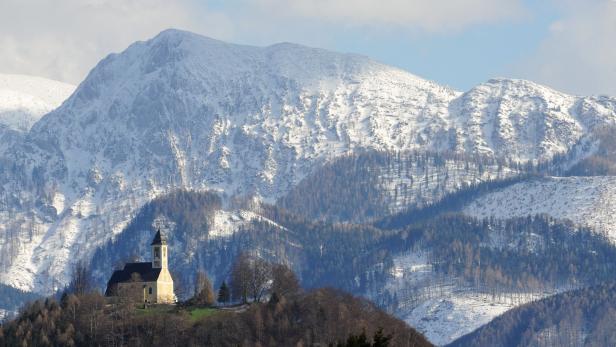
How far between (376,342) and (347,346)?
3.50 m

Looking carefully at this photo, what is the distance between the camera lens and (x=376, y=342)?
190750 mm

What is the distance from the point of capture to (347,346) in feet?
632
